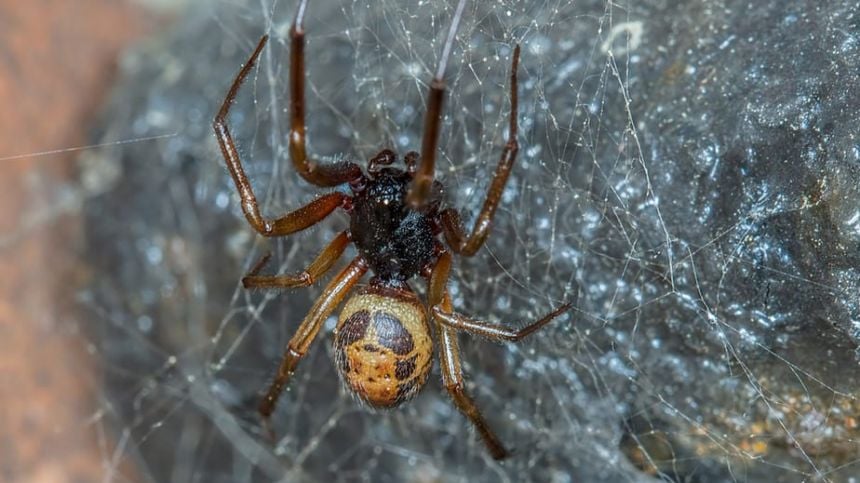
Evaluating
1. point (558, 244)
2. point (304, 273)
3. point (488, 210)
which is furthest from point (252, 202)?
point (558, 244)

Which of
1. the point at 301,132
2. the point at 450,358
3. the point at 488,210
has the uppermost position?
the point at 301,132

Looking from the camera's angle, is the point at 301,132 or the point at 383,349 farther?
the point at 383,349

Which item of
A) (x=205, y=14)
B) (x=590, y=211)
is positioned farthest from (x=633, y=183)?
(x=205, y=14)

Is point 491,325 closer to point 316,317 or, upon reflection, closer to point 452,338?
point 452,338

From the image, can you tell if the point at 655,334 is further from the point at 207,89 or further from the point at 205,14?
the point at 205,14

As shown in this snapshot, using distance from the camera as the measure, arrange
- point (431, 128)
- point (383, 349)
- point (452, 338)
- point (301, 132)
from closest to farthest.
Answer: point (431, 128), point (301, 132), point (383, 349), point (452, 338)

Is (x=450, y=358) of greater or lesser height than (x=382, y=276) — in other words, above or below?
below

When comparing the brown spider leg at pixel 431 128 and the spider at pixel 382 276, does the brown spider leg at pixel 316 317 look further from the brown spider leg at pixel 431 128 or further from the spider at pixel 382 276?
the brown spider leg at pixel 431 128

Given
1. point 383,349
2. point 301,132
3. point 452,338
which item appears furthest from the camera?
point 452,338
